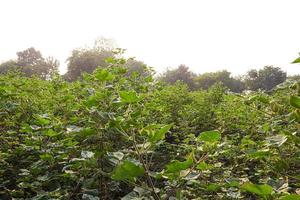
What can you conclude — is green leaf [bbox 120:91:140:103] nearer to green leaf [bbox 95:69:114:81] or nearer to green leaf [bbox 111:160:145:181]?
green leaf [bbox 111:160:145:181]

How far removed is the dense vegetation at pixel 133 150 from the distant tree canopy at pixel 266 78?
66.7 feet

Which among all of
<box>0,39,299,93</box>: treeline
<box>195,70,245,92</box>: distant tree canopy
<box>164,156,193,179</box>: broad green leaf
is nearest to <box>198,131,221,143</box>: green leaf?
<box>164,156,193,179</box>: broad green leaf

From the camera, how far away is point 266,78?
2667 centimetres

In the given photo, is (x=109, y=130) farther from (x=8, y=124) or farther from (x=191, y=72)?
(x=191, y=72)

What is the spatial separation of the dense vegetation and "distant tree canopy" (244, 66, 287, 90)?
66.7 ft

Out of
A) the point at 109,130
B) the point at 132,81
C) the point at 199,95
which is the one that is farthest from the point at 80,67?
the point at 109,130

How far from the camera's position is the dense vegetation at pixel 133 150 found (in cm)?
158

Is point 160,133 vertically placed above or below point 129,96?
below

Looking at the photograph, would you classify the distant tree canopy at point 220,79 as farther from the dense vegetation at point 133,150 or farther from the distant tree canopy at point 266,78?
the dense vegetation at point 133,150

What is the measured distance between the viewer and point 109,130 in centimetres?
254

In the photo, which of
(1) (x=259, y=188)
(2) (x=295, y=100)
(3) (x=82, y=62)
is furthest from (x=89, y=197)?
(3) (x=82, y=62)

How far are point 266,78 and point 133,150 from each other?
25588 millimetres

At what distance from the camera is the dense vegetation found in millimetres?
1577

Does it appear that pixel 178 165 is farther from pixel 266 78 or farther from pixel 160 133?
pixel 266 78
